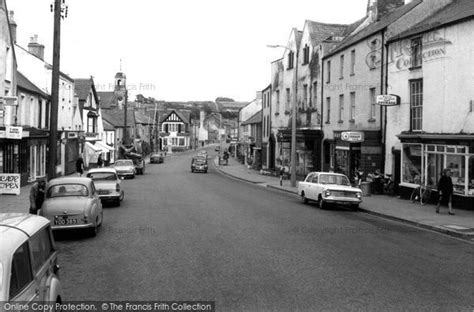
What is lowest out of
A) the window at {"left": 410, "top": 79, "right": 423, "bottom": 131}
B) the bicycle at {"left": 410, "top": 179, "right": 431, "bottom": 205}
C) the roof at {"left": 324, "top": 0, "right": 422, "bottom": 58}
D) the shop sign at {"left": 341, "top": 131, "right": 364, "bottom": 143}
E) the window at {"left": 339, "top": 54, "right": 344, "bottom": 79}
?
the bicycle at {"left": 410, "top": 179, "right": 431, "bottom": 205}

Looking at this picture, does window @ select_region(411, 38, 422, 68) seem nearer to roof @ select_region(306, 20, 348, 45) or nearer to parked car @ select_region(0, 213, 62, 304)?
roof @ select_region(306, 20, 348, 45)

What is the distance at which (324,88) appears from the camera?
39.4 m

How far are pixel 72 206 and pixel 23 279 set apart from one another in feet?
28.9

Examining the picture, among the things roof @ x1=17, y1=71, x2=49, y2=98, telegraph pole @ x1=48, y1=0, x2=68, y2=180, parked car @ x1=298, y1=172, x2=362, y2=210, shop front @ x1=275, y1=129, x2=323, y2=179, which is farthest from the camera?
shop front @ x1=275, y1=129, x2=323, y2=179

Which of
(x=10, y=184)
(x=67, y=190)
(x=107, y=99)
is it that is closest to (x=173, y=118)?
(x=107, y=99)

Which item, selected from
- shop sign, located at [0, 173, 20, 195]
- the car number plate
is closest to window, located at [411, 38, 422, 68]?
the car number plate

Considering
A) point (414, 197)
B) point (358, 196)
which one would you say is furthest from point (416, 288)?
point (414, 197)

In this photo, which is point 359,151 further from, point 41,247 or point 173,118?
point 173,118

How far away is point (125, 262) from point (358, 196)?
44.1 feet

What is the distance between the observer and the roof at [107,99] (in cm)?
9273

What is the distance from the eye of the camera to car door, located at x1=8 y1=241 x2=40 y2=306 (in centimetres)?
472

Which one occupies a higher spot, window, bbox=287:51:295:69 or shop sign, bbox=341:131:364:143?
window, bbox=287:51:295:69

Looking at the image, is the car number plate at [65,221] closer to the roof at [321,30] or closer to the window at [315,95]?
the window at [315,95]

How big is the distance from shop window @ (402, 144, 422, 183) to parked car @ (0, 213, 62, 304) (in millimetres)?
21347
